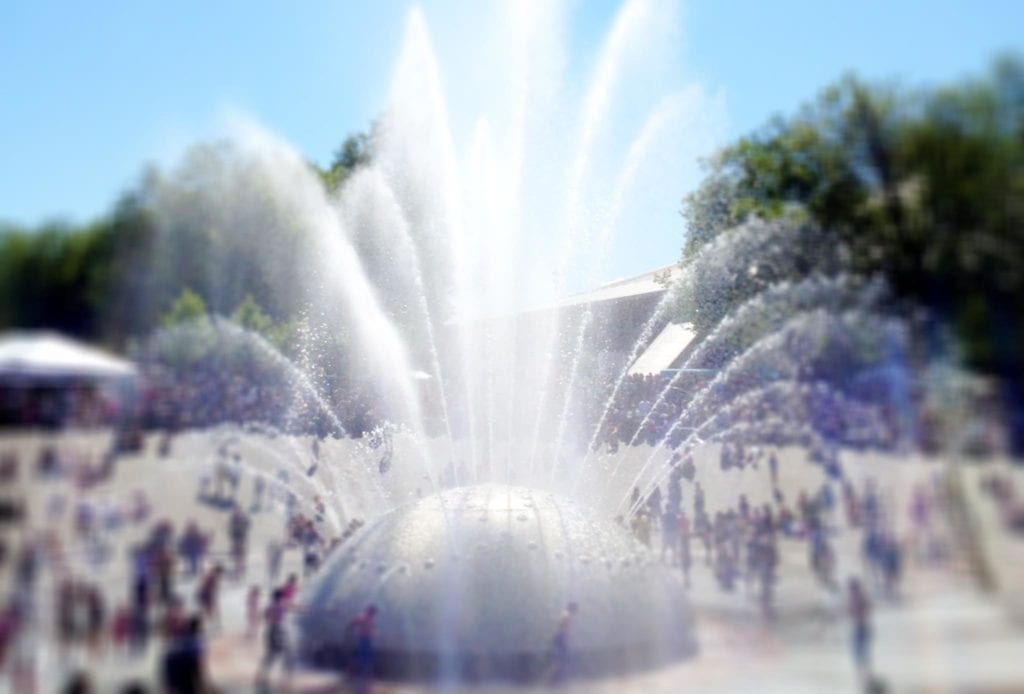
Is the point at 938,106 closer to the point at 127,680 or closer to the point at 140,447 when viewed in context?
the point at 140,447

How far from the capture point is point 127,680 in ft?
31.6

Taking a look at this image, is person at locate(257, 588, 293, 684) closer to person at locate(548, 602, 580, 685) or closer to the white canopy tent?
person at locate(548, 602, 580, 685)

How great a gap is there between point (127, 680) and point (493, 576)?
4.90m

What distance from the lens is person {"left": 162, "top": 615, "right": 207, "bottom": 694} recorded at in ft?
32.3

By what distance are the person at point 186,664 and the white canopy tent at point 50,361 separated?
10.6ft

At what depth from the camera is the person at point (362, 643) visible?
11492mm

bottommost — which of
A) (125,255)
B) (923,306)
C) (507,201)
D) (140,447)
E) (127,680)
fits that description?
(127,680)

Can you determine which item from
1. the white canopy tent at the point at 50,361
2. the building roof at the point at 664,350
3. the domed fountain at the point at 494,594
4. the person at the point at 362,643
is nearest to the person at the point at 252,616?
the domed fountain at the point at 494,594

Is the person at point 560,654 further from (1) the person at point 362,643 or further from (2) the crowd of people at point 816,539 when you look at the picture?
(2) the crowd of people at point 816,539

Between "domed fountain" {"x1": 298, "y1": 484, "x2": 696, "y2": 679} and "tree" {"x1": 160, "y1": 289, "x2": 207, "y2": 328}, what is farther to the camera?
"tree" {"x1": 160, "y1": 289, "x2": 207, "y2": 328}

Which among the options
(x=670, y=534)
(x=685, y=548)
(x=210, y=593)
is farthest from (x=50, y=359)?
(x=670, y=534)

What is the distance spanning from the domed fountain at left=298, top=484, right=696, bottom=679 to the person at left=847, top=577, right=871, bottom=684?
Answer: 2.08 metres

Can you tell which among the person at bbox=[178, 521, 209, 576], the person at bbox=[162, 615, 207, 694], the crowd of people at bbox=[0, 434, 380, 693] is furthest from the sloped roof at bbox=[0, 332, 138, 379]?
the person at bbox=[162, 615, 207, 694]

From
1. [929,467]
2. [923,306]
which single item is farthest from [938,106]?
[929,467]
